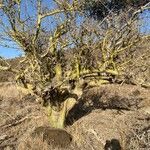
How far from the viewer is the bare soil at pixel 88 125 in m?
12.2

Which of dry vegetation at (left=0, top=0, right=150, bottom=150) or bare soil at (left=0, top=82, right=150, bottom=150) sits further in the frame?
dry vegetation at (left=0, top=0, right=150, bottom=150)

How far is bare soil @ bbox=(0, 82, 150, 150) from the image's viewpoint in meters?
12.2

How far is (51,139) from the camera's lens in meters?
13.3

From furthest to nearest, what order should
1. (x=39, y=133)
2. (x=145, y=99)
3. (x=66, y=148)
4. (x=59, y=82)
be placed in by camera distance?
(x=145, y=99), (x=59, y=82), (x=39, y=133), (x=66, y=148)

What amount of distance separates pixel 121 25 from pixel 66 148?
4970mm

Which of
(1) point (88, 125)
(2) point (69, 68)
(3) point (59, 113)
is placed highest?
(2) point (69, 68)

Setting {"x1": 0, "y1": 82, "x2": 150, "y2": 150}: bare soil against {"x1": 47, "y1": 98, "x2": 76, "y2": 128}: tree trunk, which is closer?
{"x1": 0, "y1": 82, "x2": 150, "y2": 150}: bare soil

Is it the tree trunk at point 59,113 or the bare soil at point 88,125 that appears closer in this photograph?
the bare soil at point 88,125

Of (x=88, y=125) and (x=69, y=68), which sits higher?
(x=69, y=68)

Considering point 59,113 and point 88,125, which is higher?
point 59,113

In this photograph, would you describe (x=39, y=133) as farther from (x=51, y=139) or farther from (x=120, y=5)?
(x=120, y=5)

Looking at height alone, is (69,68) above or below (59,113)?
above

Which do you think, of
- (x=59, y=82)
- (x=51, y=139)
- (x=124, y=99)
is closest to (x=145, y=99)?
(x=124, y=99)

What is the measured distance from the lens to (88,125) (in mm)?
15266
